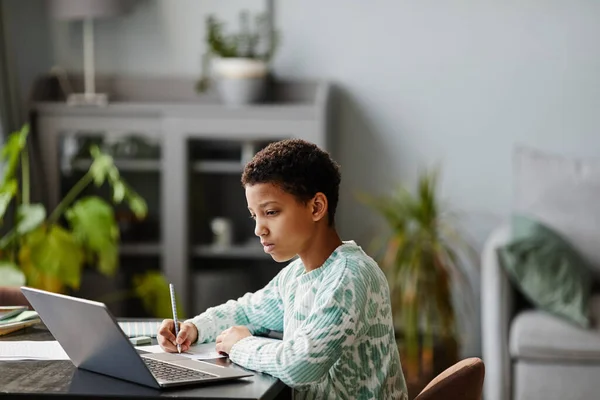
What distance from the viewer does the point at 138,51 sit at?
478 cm

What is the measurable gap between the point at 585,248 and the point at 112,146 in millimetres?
1958

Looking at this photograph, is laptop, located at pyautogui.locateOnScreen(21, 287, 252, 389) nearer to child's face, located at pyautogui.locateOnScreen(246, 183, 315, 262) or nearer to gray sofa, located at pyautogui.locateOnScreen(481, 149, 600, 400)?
child's face, located at pyautogui.locateOnScreen(246, 183, 315, 262)

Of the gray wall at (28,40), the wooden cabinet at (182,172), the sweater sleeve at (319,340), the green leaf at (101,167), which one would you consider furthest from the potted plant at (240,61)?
the sweater sleeve at (319,340)

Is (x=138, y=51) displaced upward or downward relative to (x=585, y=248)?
upward

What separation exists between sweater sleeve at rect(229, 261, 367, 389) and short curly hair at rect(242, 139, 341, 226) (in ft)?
0.57

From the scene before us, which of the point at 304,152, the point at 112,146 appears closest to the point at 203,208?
the point at 112,146

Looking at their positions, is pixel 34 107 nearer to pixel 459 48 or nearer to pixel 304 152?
→ pixel 459 48

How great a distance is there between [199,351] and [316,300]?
0.30 meters

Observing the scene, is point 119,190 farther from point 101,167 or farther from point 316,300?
point 316,300

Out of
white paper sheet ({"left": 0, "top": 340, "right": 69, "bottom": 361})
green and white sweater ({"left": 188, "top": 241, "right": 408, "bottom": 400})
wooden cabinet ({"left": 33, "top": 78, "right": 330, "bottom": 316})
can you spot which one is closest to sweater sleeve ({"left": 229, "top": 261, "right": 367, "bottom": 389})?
green and white sweater ({"left": 188, "top": 241, "right": 408, "bottom": 400})

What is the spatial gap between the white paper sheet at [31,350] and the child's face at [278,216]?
0.43 metres

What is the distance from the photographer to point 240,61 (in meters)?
4.41

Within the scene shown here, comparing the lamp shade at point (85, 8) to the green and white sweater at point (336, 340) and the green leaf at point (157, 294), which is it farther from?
the green and white sweater at point (336, 340)

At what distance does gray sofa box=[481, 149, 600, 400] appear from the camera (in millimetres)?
3596
